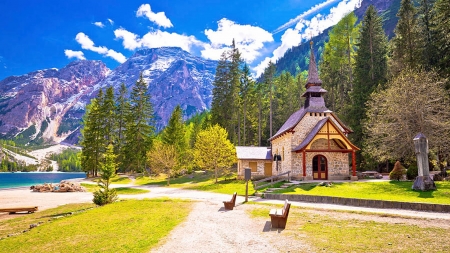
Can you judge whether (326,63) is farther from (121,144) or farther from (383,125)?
(121,144)

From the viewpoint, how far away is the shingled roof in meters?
37.9

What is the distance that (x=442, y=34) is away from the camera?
1275 inches

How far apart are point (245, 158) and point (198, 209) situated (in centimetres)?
2191

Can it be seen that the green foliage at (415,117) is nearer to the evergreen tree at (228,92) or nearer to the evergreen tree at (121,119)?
the evergreen tree at (228,92)

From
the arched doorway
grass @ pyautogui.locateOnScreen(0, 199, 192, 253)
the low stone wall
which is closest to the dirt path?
grass @ pyautogui.locateOnScreen(0, 199, 192, 253)

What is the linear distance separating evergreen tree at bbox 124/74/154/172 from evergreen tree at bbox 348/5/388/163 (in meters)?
38.9

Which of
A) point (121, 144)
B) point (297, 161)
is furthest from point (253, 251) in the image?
point (121, 144)

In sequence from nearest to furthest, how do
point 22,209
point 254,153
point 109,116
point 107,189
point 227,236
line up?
1. point 227,236
2. point 22,209
3. point 107,189
4. point 254,153
5. point 109,116

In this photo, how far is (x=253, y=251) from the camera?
26.2 ft

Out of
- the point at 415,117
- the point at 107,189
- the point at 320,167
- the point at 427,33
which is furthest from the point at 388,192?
the point at 427,33

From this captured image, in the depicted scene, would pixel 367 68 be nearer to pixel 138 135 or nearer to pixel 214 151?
pixel 214 151

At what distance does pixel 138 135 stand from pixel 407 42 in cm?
4788

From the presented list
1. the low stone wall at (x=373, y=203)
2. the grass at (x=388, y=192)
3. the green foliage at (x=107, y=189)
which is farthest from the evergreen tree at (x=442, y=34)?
the green foliage at (x=107, y=189)

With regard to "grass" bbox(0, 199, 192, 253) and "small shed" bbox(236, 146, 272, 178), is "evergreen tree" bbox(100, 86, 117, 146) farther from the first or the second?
"grass" bbox(0, 199, 192, 253)
